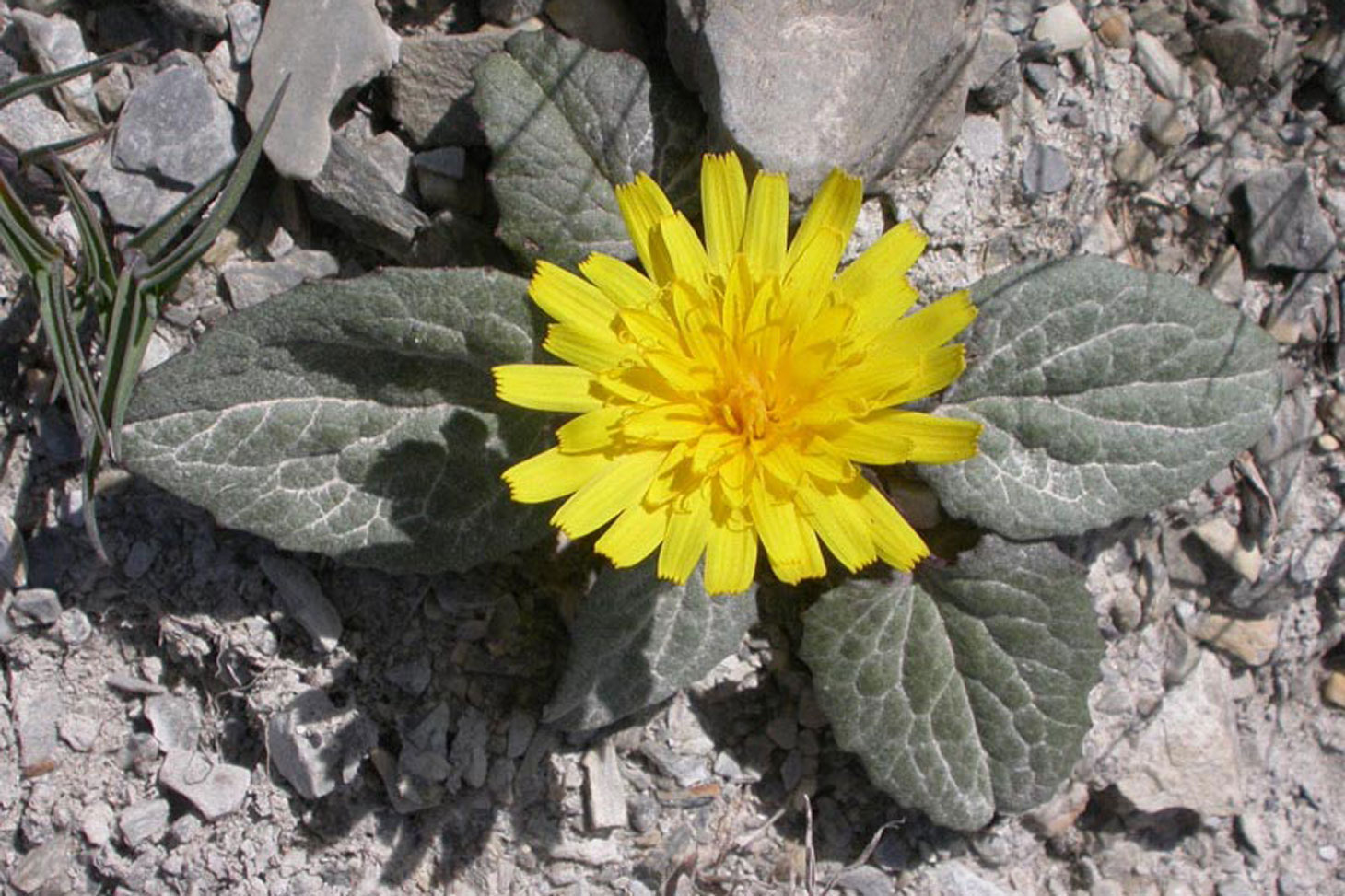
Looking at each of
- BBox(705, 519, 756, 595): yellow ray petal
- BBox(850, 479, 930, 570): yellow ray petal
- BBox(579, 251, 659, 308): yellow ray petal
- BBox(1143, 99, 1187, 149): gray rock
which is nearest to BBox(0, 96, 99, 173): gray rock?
BBox(579, 251, 659, 308): yellow ray petal

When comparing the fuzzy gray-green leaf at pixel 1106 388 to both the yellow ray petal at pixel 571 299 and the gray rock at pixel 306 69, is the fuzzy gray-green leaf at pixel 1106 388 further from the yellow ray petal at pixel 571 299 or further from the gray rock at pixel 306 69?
the gray rock at pixel 306 69

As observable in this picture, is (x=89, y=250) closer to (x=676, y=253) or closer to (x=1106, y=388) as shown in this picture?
(x=676, y=253)

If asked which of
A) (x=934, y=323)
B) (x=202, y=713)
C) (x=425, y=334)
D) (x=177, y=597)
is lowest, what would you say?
(x=202, y=713)

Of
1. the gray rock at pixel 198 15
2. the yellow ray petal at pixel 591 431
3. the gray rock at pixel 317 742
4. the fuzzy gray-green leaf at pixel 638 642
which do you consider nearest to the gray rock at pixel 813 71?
the yellow ray petal at pixel 591 431

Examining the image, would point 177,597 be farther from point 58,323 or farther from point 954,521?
point 954,521

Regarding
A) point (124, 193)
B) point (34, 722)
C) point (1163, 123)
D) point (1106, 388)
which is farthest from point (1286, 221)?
point (34, 722)

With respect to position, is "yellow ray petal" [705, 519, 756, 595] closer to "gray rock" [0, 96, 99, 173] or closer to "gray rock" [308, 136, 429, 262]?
"gray rock" [308, 136, 429, 262]

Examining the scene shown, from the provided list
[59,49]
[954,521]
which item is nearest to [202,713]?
[59,49]
